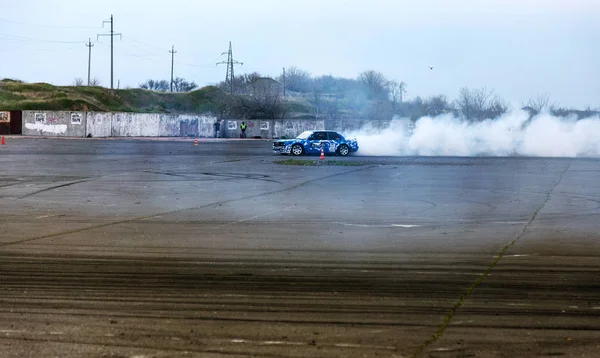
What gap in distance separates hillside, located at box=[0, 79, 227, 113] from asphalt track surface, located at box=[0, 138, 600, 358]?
235 ft

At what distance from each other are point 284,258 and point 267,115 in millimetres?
76519

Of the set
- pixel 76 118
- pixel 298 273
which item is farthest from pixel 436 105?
pixel 298 273

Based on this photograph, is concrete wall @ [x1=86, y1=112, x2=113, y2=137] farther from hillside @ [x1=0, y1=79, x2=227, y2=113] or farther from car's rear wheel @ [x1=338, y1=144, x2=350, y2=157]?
car's rear wheel @ [x1=338, y1=144, x2=350, y2=157]

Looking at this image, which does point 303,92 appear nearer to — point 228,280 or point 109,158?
point 109,158

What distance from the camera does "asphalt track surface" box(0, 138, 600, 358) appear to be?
6566 millimetres

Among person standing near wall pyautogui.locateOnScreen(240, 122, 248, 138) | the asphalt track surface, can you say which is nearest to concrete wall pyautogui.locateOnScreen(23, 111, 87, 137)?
person standing near wall pyautogui.locateOnScreen(240, 122, 248, 138)

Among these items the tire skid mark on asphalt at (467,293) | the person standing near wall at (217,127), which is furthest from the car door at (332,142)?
the person standing near wall at (217,127)

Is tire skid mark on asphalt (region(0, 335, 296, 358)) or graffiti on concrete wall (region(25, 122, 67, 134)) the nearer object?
tire skid mark on asphalt (region(0, 335, 296, 358))

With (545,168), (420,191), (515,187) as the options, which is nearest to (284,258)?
(420,191)

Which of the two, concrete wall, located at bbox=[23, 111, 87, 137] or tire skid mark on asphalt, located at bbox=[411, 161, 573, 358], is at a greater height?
concrete wall, located at bbox=[23, 111, 87, 137]

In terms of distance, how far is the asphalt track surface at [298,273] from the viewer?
6.57 meters

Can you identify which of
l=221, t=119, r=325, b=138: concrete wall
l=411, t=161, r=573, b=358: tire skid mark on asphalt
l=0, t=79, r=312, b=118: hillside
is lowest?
l=411, t=161, r=573, b=358: tire skid mark on asphalt

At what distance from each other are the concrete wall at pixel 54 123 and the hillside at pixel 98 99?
1951 centimetres

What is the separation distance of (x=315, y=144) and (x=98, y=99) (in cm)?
6308
